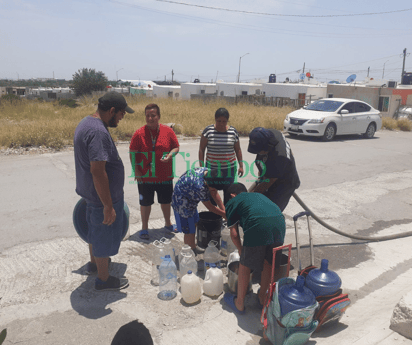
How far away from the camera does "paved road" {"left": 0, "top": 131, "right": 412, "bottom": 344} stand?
3084 millimetres

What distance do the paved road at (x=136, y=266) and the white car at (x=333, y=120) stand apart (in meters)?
5.52

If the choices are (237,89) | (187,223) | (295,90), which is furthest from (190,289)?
(237,89)

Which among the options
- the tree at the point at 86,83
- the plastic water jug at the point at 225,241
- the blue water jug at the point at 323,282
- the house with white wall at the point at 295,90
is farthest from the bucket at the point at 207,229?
the tree at the point at 86,83

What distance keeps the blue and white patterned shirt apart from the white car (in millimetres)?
10499

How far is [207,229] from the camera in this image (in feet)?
14.8

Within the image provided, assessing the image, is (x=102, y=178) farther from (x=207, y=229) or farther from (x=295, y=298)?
(x=295, y=298)

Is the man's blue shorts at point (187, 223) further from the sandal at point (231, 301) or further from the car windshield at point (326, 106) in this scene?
the car windshield at point (326, 106)

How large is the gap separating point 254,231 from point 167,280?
115cm

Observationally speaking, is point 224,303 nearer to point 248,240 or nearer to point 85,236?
point 248,240

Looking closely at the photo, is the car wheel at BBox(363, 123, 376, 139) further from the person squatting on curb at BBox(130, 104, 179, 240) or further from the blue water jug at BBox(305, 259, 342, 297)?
the blue water jug at BBox(305, 259, 342, 297)

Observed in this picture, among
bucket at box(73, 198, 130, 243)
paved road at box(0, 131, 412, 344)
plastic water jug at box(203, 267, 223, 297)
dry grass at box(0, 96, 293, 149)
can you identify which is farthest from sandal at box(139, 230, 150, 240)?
A: dry grass at box(0, 96, 293, 149)

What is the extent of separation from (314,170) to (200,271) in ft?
18.9

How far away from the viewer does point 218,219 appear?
4535mm

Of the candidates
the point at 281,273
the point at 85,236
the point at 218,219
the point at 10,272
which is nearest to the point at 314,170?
the point at 218,219
